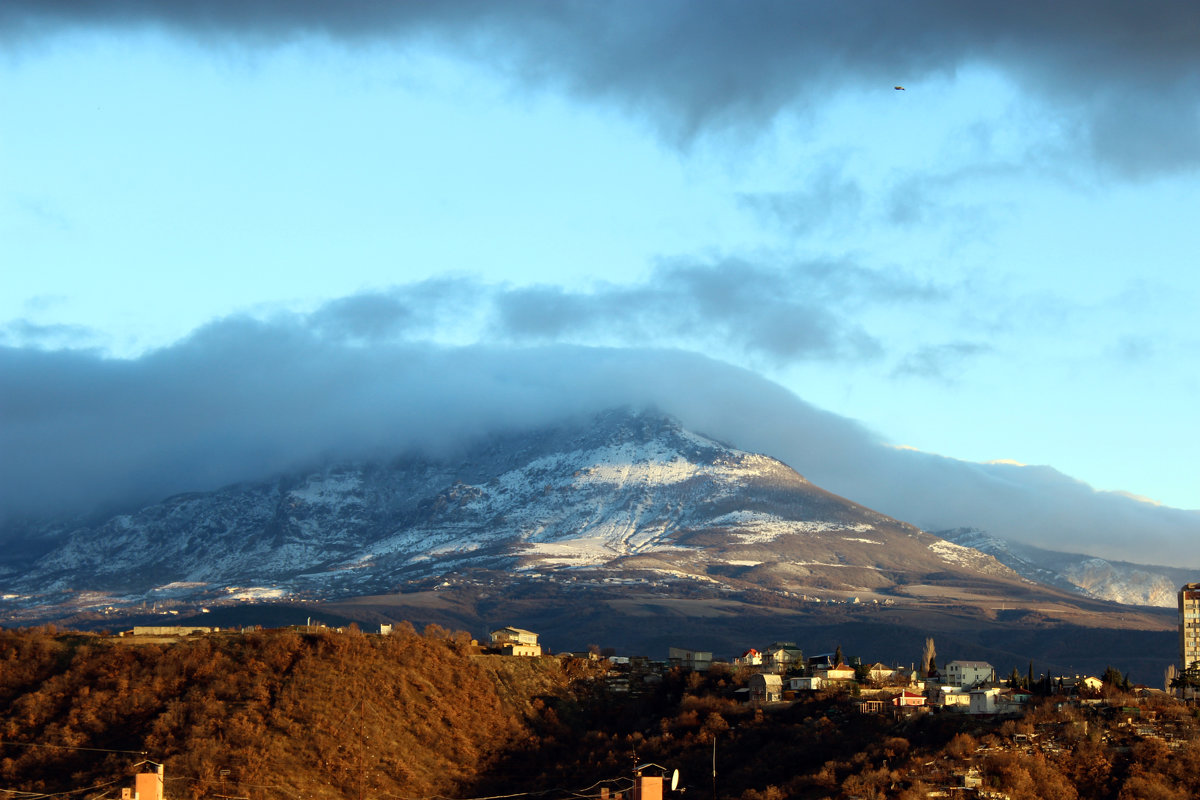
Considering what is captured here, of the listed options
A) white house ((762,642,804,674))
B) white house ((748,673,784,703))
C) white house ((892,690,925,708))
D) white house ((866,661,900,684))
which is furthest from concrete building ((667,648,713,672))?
white house ((892,690,925,708))

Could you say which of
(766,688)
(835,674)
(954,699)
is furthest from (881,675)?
(954,699)

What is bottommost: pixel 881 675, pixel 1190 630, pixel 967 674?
pixel 967 674

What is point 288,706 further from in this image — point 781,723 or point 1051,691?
point 1051,691

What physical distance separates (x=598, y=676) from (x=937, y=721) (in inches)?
1456

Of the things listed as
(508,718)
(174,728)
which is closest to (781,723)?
(508,718)

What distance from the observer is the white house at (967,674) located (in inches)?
5807

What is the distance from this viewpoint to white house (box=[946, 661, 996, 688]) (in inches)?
5807

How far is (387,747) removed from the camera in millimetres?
113500

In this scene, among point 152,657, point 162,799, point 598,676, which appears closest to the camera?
point 162,799

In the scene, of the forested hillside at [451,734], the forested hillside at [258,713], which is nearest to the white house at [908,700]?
the forested hillside at [451,734]

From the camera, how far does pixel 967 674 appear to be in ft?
492

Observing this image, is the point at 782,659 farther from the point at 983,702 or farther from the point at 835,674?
the point at 983,702

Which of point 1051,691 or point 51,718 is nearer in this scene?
point 51,718

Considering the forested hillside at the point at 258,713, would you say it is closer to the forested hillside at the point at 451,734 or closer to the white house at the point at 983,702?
the forested hillside at the point at 451,734
